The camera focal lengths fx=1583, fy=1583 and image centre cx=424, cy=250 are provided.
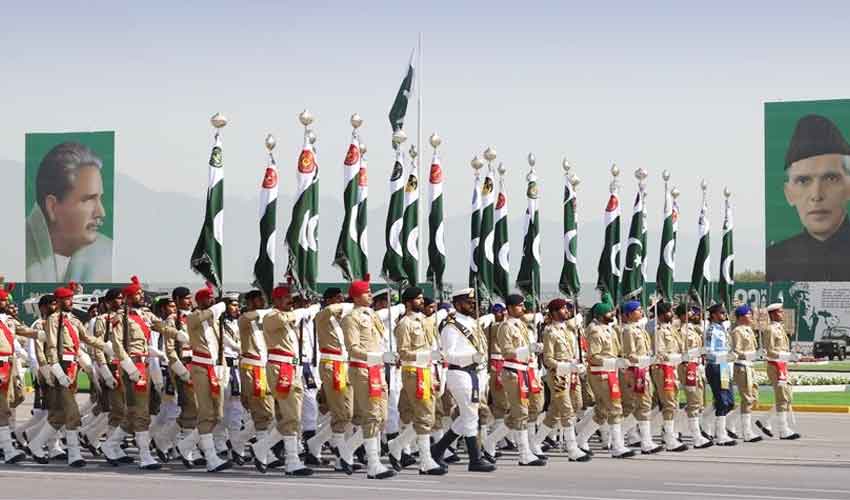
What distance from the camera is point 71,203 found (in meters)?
64.1

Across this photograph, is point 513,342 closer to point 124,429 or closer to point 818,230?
point 124,429

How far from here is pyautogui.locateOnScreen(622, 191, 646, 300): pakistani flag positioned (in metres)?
22.0

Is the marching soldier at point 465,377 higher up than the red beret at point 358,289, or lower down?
lower down

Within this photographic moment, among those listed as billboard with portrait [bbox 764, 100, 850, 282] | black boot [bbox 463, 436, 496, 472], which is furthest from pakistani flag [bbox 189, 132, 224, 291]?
billboard with portrait [bbox 764, 100, 850, 282]

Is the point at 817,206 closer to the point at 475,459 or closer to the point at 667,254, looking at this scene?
the point at 667,254

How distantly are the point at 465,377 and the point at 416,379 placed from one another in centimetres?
55

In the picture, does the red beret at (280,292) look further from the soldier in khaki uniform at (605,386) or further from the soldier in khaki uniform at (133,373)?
the soldier in khaki uniform at (605,386)

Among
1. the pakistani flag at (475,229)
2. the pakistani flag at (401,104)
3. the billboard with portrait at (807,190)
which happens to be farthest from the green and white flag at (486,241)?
the billboard with portrait at (807,190)

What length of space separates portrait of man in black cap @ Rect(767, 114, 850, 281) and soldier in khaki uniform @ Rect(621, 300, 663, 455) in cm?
3998

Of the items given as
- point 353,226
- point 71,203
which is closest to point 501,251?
point 353,226

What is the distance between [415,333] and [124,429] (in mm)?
3390

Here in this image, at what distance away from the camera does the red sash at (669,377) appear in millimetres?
19828

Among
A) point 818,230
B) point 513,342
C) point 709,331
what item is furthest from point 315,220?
point 818,230

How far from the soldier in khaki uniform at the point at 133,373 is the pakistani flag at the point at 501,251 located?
15.4ft
